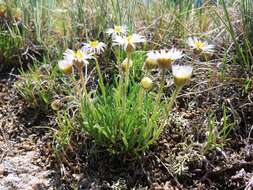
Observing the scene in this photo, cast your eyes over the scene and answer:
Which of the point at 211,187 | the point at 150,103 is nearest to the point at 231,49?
the point at 150,103

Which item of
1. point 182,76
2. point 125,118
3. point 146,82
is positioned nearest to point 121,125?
point 125,118

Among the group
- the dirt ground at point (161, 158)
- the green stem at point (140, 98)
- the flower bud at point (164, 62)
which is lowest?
the dirt ground at point (161, 158)

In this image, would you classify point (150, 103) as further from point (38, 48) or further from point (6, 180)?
point (38, 48)

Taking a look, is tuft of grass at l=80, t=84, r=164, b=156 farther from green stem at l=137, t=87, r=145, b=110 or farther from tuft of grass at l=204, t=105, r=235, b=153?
tuft of grass at l=204, t=105, r=235, b=153

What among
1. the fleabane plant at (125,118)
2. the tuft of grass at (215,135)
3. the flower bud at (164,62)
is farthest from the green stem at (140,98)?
the tuft of grass at (215,135)

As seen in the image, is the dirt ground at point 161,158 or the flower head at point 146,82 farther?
the dirt ground at point 161,158

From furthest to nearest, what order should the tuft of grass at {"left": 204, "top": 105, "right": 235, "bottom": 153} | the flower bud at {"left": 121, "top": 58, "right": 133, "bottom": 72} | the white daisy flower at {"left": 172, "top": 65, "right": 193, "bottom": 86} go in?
the tuft of grass at {"left": 204, "top": 105, "right": 235, "bottom": 153} → the flower bud at {"left": 121, "top": 58, "right": 133, "bottom": 72} → the white daisy flower at {"left": 172, "top": 65, "right": 193, "bottom": 86}

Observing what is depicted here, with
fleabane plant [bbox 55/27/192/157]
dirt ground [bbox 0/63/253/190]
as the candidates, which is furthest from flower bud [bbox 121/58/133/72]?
dirt ground [bbox 0/63/253/190]

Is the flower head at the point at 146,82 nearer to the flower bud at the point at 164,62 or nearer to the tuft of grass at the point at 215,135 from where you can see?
the flower bud at the point at 164,62

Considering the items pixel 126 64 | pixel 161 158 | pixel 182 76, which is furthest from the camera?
pixel 161 158

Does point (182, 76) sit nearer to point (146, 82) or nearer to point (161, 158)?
point (146, 82)

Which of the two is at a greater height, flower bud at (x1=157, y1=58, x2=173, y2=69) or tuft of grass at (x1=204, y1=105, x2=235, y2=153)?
flower bud at (x1=157, y1=58, x2=173, y2=69)
